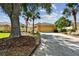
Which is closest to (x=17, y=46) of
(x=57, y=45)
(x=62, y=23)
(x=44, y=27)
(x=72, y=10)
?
(x=44, y=27)

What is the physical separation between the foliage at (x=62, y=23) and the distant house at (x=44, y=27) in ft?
0.32

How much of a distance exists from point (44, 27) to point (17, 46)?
63cm

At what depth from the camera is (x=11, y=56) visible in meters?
3.91

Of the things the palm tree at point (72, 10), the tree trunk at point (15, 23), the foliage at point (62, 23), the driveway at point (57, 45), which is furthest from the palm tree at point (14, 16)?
the palm tree at point (72, 10)

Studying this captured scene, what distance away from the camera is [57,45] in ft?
13.7

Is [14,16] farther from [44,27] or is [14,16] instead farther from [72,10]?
[72,10]

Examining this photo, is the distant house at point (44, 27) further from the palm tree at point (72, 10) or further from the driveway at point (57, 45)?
the palm tree at point (72, 10)

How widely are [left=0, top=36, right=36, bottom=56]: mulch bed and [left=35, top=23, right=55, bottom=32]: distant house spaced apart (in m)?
0.24

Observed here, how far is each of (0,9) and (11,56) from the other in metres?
0.96

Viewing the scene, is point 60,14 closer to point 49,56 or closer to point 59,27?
point 59,27

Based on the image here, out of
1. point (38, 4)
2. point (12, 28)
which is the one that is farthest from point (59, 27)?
point (12, 28)

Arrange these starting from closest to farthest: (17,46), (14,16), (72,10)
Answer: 1. (17,46)
2. (72,10)
3. (14,16)

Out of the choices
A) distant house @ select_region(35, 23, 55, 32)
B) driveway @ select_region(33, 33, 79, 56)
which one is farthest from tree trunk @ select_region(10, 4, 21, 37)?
driveway @ select_region(33, 33, 79, 56)

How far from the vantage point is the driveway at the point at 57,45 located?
4.00 m
